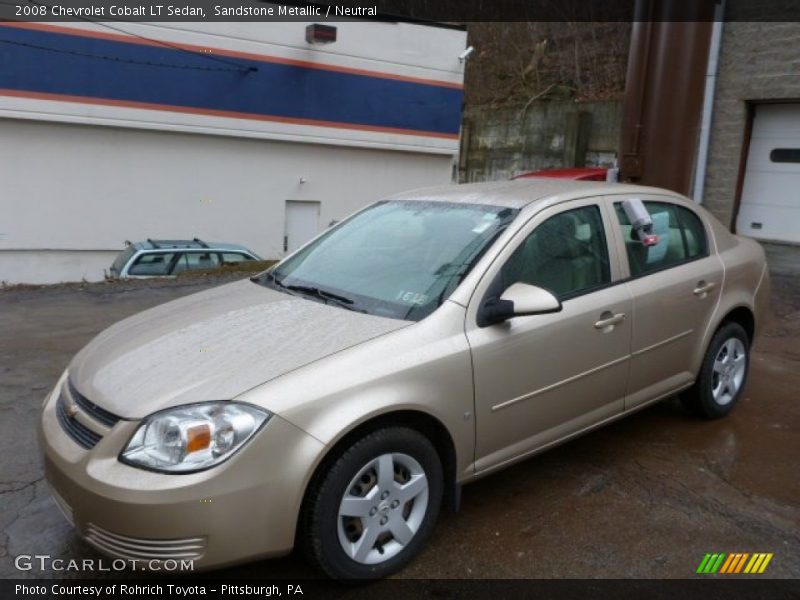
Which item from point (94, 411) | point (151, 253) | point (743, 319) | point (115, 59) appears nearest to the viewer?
point (94, 411)

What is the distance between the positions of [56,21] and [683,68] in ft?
35.5

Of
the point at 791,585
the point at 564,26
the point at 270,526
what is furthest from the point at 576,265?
the point at 564,26

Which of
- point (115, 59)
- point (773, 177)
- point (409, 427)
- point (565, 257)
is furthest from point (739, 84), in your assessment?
point (115, 59)

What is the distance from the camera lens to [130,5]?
43.5ft

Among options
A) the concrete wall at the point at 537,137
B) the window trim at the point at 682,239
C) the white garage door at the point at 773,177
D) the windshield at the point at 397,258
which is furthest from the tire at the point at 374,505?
the concrete wall at the point at 537,137

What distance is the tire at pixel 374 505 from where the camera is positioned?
2633 mm

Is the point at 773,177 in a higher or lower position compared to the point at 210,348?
higher

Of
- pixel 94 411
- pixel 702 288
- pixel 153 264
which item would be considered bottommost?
pixel 153 264

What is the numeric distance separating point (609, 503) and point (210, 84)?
13016 millimetres

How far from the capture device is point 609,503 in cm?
354

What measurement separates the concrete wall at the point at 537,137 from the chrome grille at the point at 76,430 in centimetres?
1653

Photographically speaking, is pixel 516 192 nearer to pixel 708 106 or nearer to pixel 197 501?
pixel 197 501

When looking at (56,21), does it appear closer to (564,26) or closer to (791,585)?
(791,585)

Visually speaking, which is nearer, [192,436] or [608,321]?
[192,436]
